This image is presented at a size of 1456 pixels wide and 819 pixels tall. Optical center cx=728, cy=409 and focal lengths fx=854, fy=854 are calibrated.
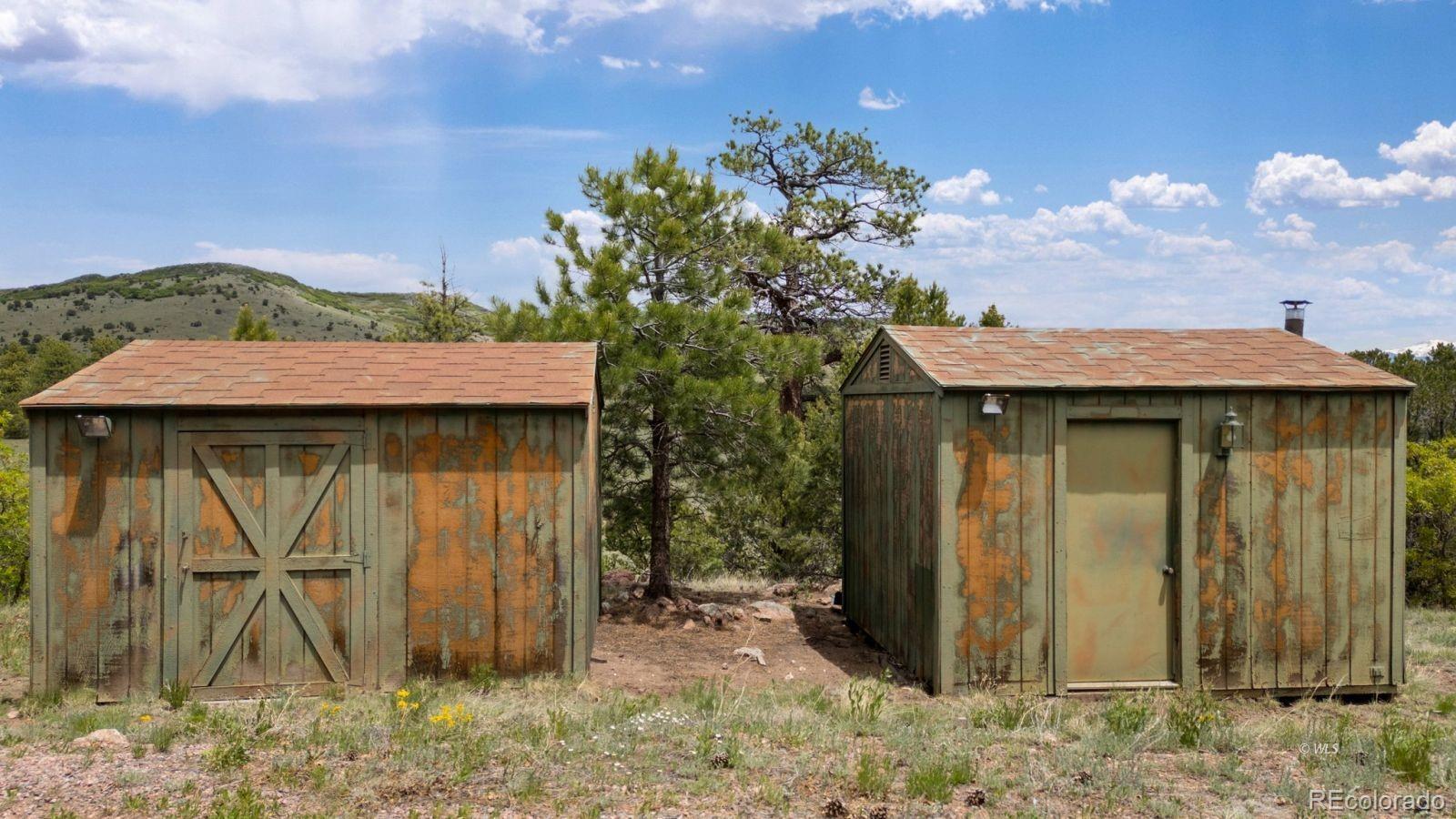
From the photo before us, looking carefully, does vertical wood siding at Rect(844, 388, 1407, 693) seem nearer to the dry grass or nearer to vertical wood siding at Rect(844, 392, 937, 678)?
vertical wood siding at Rect(844, 392, 937, 678)

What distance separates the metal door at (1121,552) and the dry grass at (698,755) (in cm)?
41

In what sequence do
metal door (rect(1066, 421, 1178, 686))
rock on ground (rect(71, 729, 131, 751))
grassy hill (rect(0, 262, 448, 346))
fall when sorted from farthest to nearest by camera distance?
grassy hill (rect(0, 262, 448, 346)) → metal door (rect(1066, 421, 1178, 686)) → rock on ground (rect(71, 729, 131, 751))

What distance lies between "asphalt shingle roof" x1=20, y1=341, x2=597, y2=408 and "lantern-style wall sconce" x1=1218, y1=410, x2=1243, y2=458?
5.06 m

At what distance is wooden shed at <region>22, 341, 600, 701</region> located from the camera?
6.34 metres

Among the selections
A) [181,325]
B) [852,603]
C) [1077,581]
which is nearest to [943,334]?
[1077,581]

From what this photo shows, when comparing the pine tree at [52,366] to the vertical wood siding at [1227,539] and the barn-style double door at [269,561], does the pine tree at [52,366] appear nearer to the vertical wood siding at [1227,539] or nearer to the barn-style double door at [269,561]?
the barn-style double door at [269,561]

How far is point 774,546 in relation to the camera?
1393 cm

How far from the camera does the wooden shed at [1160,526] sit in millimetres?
6730

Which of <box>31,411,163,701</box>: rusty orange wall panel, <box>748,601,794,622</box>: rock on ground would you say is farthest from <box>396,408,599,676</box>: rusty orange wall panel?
<box>748,601,794,622</box>: rock on ground

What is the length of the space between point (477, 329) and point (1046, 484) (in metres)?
15.7

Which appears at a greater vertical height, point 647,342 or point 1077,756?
point 647,342

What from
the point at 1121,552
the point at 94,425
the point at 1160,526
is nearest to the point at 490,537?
the point at 94,425

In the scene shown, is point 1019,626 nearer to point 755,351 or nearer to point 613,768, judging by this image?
point 613,768

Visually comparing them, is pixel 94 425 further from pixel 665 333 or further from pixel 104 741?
pixel 665 333
